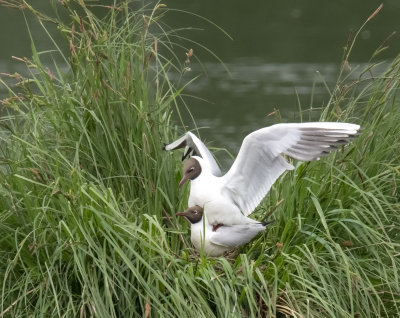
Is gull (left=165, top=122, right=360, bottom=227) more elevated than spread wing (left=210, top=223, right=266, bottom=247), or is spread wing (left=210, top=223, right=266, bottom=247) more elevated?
gull (left=165, top=122, right=360, bottom=227)

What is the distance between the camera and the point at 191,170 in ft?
11.6

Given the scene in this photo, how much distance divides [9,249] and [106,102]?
621mm

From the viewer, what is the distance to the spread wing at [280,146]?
3377mm

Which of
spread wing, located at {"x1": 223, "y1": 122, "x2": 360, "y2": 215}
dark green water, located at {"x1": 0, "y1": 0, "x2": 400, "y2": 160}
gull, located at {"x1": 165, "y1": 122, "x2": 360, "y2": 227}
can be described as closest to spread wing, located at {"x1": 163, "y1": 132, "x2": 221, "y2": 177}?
gull, located at {"x1": 165, "y1": 122, "x2": 360, "y2": 227}

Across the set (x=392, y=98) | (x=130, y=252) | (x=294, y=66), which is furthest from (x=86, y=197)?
(x=294, y=66)

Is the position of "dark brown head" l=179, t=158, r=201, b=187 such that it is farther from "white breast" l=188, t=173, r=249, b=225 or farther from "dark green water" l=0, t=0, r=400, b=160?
"dark green water" l=0, t=0, r=400, b=160

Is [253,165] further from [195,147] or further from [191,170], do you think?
[195,147]

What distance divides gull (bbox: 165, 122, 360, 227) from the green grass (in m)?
0.12

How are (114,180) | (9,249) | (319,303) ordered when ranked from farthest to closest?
(114,180) → (9,249) → (319,303)

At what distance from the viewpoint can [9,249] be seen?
11.1ft

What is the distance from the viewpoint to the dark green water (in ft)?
27.2

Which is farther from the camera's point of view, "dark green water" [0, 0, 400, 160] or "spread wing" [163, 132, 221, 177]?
"dark green water" [0, 0, 400, 160]

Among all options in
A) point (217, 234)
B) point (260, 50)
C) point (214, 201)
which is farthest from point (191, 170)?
point (260, 50)

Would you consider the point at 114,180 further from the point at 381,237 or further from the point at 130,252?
the point at 381,237
